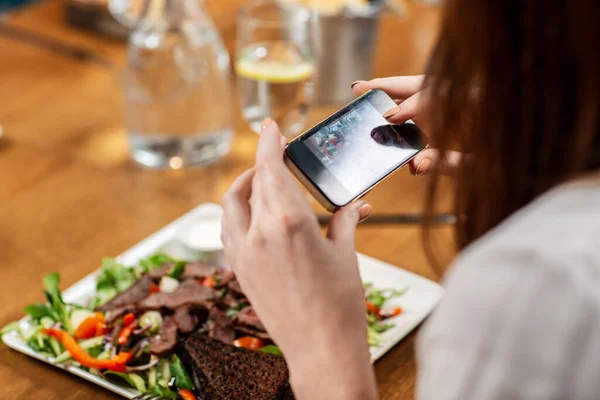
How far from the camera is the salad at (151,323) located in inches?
41.7

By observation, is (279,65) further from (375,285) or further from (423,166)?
(423,166)

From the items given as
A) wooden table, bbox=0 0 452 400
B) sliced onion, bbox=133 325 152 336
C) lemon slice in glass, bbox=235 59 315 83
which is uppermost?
lemon slice in glass, bbox=235 59 315 83

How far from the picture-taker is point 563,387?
567 mm

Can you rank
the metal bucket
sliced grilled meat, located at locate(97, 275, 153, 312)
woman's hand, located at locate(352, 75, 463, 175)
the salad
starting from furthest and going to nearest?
the metal bucket < sliced grilled meat, located at locate(97, 275, 153, 312) < the salad < woman's hand, located at locate(352, 75, 463, 175)

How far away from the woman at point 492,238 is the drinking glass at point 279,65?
765 millimetres

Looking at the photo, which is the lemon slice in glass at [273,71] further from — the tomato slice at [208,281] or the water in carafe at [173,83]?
the tomato slice at [208,281]

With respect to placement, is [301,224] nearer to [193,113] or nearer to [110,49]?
[193,113]

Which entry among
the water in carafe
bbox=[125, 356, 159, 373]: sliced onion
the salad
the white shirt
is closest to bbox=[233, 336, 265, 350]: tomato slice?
the salad

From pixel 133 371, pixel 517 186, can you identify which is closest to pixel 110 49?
pixel 133 371

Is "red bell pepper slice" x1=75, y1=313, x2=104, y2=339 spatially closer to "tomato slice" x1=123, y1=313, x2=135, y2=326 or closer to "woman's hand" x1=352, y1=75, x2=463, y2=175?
"tomato slice" x1=123, y1=313, x2=135, y2=326

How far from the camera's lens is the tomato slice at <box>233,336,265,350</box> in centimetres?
111

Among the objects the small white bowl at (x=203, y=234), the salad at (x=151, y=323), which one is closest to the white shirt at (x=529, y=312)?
the salad at (x=151, y=323)

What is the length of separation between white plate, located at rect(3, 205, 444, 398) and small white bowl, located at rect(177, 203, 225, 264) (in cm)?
2

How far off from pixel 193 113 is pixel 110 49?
60cm
